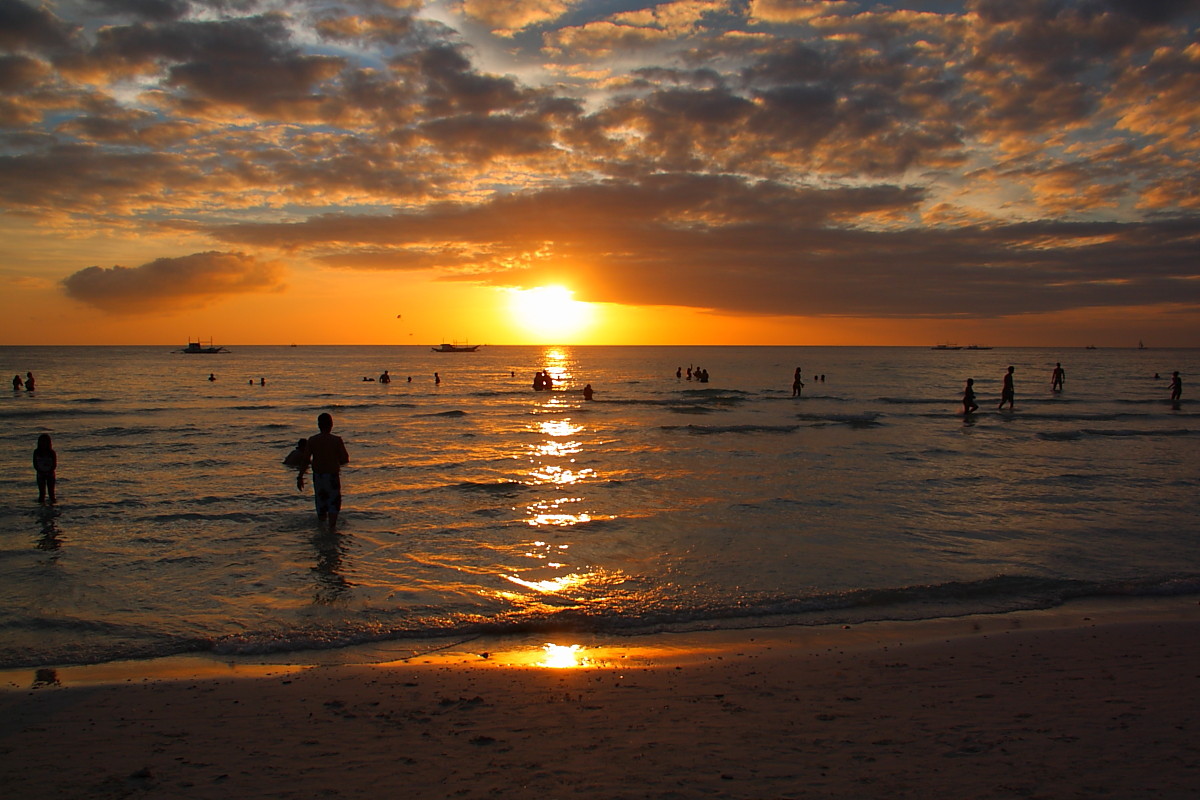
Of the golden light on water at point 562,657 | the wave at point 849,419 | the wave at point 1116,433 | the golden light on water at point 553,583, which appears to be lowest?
the golden light on water at point 562,657

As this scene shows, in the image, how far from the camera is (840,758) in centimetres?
476

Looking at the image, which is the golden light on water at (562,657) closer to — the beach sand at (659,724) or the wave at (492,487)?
the beach sand at (659,724)

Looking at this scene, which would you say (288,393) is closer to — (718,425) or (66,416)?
(66,416)

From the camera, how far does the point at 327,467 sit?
1160 centimetres

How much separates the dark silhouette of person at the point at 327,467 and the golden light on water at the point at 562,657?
5618 millimetres

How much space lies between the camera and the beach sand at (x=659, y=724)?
4473 mm

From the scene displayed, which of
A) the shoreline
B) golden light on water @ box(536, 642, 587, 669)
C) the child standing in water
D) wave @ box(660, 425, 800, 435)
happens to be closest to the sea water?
the shoreline

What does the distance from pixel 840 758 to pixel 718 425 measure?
2816 cm

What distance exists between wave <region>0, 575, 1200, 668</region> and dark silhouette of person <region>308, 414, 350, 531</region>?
4.12 meters

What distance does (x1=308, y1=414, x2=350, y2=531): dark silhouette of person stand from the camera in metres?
11.4

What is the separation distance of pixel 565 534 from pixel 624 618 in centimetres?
420

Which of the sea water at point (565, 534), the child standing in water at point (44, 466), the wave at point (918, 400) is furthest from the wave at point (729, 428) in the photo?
the child standing in water at point (44, 466)

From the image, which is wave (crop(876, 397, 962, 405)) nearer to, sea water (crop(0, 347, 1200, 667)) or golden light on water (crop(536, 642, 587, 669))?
sea water (crop(0, 347, 1200, 667))

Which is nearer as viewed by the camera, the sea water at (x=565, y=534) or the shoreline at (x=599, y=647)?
the shoreline at (x=599, y=647)
